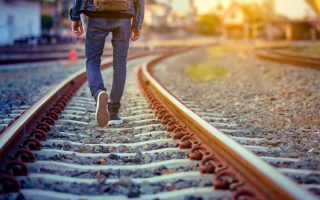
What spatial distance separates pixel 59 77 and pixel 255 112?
6462 mm

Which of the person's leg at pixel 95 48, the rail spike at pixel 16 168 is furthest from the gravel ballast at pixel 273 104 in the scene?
the rail spike at pixel 16 168

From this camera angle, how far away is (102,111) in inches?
197

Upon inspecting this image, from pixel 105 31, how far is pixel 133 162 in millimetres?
1848

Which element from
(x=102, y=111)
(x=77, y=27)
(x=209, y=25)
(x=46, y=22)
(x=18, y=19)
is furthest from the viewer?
(x=209, y=25)

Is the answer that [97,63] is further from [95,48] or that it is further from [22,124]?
[22,124]

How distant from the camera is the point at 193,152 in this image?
3721 millimetres

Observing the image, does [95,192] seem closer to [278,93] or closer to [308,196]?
[308,196]

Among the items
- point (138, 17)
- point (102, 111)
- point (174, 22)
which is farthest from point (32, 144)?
point (174, 22)

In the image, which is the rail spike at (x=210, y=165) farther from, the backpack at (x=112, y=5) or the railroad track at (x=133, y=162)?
the backpack at (x=112, y=5)

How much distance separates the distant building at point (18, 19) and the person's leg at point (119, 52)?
37046mm

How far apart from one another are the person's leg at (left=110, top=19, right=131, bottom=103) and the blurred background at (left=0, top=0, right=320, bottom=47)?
63.6 feet

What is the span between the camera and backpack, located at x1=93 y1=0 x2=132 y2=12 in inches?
197

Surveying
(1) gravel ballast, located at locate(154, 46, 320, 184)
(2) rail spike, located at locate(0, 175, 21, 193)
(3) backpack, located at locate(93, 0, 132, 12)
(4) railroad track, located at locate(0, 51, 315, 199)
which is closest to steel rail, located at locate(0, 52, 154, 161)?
(4) railroad track, located at locate(0, 51, 315, 199)

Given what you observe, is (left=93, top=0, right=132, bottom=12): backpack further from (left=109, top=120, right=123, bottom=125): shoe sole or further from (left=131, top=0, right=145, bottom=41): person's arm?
(left=109, top=120, right=123, bottom=125): shoe sole
